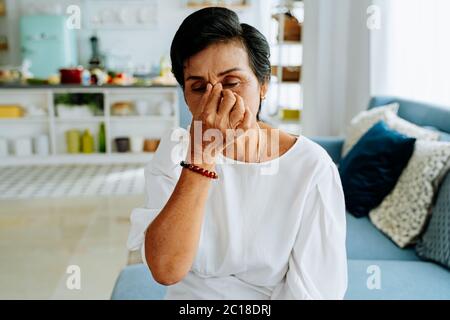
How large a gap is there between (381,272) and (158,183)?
730 millimetres

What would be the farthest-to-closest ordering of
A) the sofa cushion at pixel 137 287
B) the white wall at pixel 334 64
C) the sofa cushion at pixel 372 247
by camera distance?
the white wall at pixel 334 64 → the sofa cushion at pixel 372 247 → the sofa cushion at pixel 137 287

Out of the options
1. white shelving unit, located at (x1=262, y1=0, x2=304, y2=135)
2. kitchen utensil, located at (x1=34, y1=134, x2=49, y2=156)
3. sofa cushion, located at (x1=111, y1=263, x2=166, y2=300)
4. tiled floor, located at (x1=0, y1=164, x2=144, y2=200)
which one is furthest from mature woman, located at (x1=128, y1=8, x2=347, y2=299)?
kitchen utensil, located at (x1=34, y1=134, x2=49, y2=156)

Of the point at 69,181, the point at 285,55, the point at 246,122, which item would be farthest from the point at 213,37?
the point at 69,181

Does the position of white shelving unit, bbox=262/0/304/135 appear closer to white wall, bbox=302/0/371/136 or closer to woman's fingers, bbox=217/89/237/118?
white wall, bbox=302/0/371/136

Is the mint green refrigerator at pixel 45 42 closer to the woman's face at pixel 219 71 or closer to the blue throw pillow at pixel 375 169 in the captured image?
the blue throw pillow at pixel 375 169

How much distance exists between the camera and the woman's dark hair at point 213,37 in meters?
0.63

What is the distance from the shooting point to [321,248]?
29.8 inches

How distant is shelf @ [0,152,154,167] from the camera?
435 centimetres

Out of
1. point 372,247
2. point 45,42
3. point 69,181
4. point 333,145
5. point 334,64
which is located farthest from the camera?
point 45,42

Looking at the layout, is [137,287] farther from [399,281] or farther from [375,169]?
[375,169]

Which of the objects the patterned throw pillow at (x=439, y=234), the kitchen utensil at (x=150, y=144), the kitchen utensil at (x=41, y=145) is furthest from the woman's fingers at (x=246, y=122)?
the kitchen utensil at (x=41, y=145)

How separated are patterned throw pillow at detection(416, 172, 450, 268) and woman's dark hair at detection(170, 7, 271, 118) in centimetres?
102

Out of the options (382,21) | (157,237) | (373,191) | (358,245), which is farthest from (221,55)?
(382,21)
